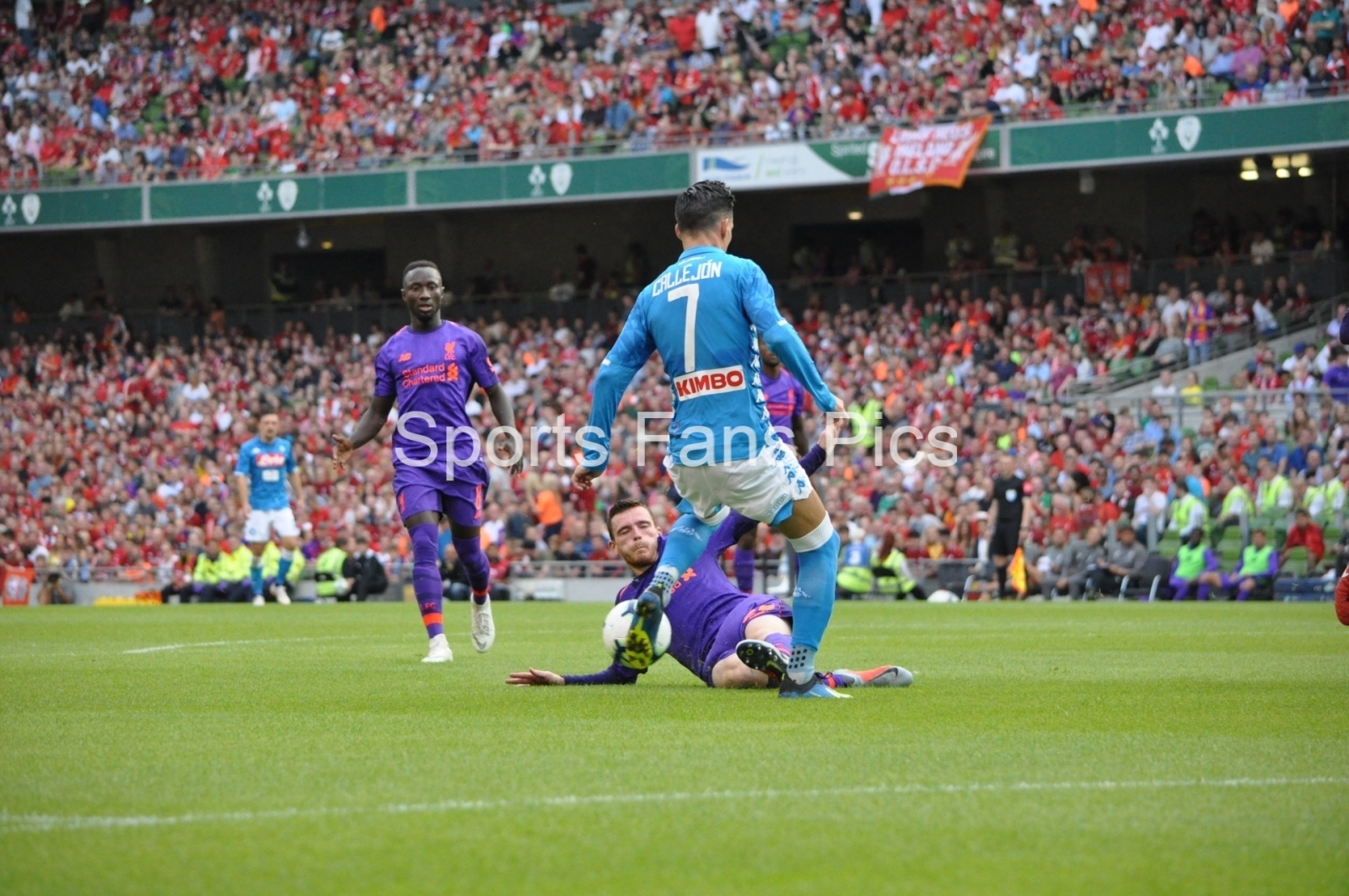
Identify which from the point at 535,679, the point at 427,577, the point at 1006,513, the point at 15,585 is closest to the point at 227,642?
the point at 427,577

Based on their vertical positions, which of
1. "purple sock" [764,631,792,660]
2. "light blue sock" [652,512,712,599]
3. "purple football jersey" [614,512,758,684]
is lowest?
"purple sock" [764,631,792,660]

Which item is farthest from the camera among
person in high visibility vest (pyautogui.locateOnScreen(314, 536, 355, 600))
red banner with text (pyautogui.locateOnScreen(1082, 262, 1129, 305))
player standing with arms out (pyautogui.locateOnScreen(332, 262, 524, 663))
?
red banner with text (pyautogui.locateOnScreen(1082, 262, 1129, 305))

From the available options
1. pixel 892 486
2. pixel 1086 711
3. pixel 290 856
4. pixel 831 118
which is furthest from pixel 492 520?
pixel 290 856

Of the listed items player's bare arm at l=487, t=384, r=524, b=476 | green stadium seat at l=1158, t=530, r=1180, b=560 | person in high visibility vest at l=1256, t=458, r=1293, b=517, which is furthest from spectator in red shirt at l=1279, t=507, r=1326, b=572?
player's bare arm at l=487, t=384, r=524, b=476

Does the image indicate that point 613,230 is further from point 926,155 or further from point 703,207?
point 703,207

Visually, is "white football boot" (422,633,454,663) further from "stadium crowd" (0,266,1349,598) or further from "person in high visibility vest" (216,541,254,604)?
"person in high visibility vest" (216,541,254,604)

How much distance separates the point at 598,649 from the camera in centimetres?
1208

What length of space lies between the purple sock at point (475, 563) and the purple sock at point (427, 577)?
0.19m

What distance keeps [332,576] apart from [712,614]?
18.9 m

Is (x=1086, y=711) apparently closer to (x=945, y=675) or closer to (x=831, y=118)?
(x=945, y=675)

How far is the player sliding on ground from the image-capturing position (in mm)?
8047

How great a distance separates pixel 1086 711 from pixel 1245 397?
18.1 m

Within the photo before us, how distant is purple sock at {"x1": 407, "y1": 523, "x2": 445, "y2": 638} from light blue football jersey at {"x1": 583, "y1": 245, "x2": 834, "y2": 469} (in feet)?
11.4

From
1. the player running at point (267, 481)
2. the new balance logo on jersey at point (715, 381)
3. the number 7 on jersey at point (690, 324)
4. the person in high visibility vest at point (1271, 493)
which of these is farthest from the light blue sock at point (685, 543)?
the person in high visibility vest at point (1271, 493)
